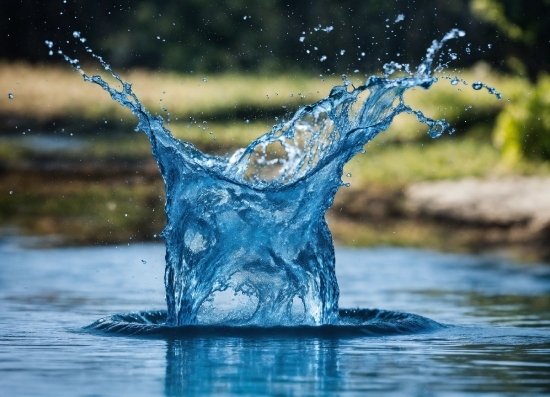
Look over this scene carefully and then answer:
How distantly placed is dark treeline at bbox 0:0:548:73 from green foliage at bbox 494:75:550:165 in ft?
50.0

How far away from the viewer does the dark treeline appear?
111 feet

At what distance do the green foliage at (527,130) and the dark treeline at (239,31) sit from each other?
1525cm

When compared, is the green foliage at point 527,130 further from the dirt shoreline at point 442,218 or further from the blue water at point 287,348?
the blue water at point 287,348

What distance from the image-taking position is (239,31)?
118 feet

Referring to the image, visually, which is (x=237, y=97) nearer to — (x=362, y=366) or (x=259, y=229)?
(x=259, y=229)

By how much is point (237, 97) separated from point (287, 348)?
826 inches

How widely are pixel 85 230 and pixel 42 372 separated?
8.88 meters

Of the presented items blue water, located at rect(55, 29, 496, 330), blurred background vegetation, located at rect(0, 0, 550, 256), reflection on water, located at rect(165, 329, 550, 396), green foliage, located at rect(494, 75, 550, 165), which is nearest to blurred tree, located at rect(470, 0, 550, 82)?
blurred background vegetation, located at rect(0, 0, 550, 256)

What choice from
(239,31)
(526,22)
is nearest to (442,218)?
(526,22)

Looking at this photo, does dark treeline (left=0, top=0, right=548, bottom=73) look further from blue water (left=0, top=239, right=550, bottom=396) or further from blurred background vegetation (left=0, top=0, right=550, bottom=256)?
blue water (left=0, top=239, right=550, bottom=396)

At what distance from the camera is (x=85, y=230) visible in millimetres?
14258

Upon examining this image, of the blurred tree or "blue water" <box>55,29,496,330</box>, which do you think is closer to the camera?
"blue water" <box>55,29,496,330</box>

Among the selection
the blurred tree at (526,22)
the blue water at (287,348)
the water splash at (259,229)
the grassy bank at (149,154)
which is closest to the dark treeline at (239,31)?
the grassy bank at (149,154)

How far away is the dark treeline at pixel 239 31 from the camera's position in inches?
1328
